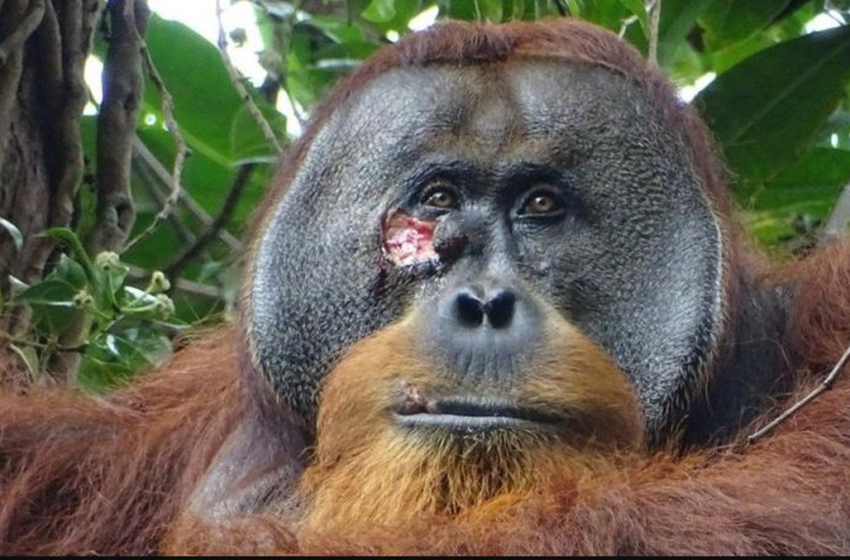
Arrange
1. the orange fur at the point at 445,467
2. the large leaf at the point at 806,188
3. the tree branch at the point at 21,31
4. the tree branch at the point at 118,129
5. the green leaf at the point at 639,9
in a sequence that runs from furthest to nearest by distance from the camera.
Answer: the large leaf at the point at 806,188
the tree branch at the point at 118,129
the green leaf at the point at 639,9
the tree branch at the point at 21,31
the orange fur at the point at 445,467

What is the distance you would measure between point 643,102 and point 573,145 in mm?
172

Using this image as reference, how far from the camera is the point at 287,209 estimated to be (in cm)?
351

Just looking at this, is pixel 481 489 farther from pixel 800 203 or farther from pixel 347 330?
pixel 800 203

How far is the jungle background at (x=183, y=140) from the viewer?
12.6 ft

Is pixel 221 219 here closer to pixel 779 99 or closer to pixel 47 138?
pixel 47 138

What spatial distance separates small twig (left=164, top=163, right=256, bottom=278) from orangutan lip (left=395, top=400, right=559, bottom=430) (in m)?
1.45

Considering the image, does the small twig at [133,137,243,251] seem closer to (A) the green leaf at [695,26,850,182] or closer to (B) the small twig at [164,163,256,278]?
(B) the small twig at [164,163,256,278]

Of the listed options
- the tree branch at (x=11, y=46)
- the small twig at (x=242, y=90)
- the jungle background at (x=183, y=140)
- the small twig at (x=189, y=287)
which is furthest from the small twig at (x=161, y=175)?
the tree branch at (x=11, y=46)

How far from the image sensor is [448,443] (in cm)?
299

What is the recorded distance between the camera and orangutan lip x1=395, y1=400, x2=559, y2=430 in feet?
9.74

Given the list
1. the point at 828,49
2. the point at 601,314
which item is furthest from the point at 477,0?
the point at 601,314

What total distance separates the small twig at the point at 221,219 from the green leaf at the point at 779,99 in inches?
41.7

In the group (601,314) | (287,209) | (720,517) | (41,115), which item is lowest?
(720,517)

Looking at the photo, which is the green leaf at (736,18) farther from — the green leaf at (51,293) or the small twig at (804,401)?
the green leaf at (51,293)
